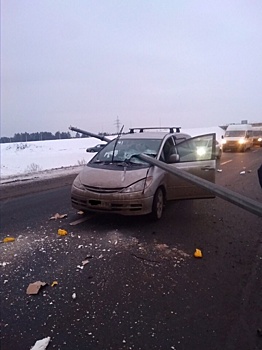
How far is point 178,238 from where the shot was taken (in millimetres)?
4801

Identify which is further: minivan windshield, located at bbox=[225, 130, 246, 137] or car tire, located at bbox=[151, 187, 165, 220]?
minivan windshield, located at bbox=[225, 130, 246, 137]

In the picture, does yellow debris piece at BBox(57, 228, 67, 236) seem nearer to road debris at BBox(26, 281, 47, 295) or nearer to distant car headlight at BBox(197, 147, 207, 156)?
road debris at BBox(26, 281, 47, 295)

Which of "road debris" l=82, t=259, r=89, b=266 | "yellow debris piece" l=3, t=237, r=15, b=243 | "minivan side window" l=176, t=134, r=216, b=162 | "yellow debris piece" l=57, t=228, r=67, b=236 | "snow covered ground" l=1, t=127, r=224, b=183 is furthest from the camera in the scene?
"snow covered ground" l=1, t=127, r=224, b=183

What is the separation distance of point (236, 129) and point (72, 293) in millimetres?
24743

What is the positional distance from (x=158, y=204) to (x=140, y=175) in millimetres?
725

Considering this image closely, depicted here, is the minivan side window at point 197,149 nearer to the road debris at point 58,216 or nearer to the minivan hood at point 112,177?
the minivan hood at point 112,177

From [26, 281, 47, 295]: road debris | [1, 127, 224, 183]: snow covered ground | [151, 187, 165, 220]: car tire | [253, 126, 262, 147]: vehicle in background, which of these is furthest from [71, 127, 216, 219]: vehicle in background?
[253, 126, 262, 147]: vehicle in background

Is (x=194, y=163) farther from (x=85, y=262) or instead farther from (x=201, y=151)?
(x=85, y=262)

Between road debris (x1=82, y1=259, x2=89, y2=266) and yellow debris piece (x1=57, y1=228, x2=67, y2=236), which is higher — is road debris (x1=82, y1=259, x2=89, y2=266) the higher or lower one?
the lower one

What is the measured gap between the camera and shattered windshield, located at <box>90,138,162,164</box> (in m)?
5.91

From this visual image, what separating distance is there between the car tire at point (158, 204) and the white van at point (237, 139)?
20001 millimetres

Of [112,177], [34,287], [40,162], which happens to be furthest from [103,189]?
[40,162]

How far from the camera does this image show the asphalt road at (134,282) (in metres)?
2.58

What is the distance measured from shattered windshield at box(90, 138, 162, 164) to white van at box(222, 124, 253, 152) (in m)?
19.4
